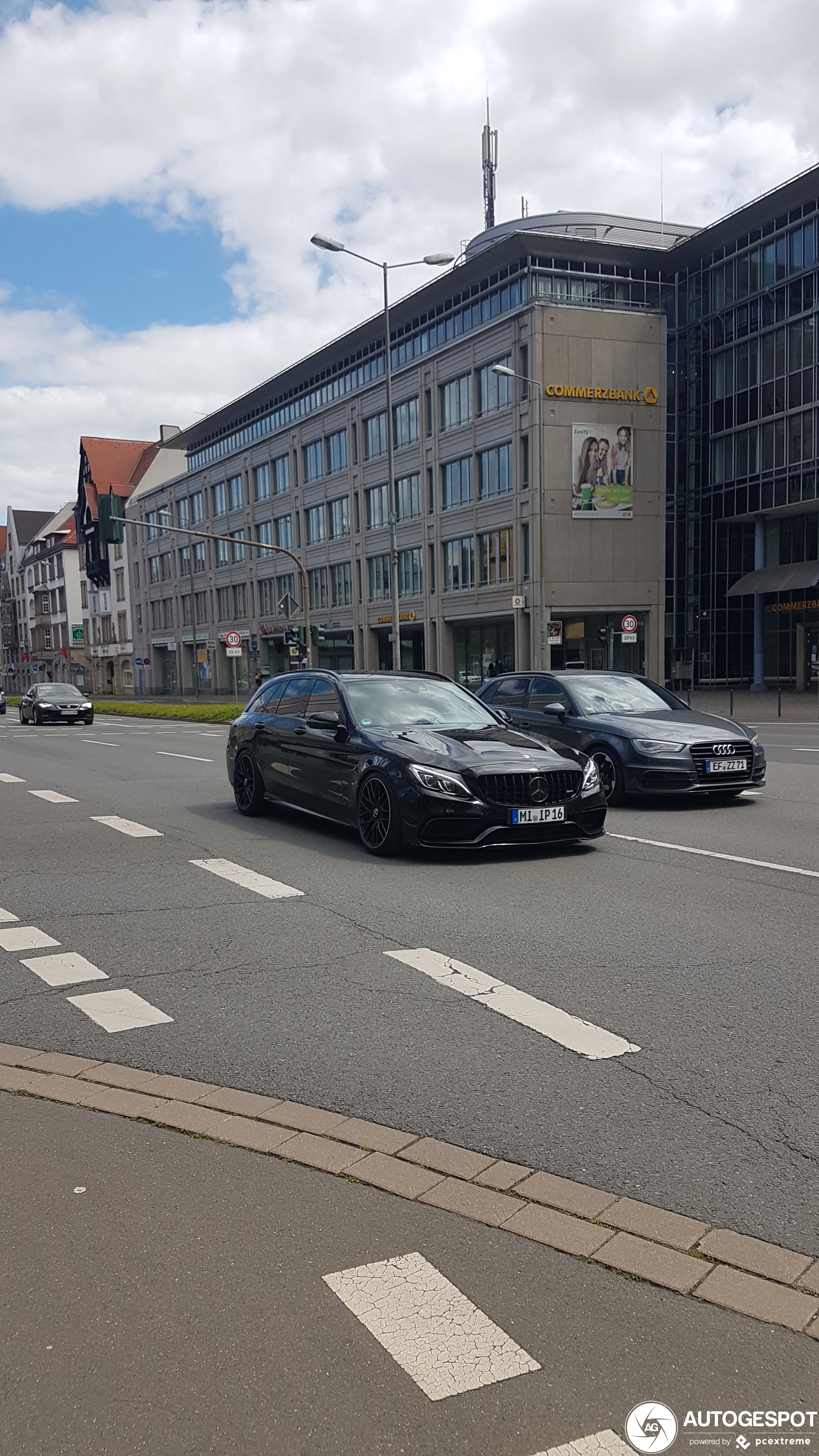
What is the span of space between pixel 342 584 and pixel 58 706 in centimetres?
2620

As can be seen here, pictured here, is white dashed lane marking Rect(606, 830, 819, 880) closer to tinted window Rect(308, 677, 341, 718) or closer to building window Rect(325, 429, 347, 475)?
tinted window Rect(308, 677, 341, 718)

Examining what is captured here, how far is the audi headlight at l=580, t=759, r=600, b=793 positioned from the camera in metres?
8.68

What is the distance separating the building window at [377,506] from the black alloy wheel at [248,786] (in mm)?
45666

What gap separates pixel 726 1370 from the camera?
7.69 ft

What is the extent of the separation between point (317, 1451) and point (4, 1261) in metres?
1.10

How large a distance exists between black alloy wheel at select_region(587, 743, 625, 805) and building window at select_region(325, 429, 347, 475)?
50964 mm

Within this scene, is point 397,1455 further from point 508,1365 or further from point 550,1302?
point 550,1302

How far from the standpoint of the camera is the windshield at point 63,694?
37625 mm

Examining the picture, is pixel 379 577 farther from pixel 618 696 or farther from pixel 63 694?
pixel 618 696

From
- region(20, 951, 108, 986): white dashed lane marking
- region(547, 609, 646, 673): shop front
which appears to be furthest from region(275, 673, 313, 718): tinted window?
region(547, 609, 646, 673): shop front

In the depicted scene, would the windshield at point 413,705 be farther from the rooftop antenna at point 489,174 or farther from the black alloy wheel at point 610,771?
the rooftop antenna at point 489,174

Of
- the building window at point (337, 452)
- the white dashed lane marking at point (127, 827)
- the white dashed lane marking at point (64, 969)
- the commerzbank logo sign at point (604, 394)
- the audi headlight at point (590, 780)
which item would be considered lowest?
the white dashed lane marking at point (127, 827)

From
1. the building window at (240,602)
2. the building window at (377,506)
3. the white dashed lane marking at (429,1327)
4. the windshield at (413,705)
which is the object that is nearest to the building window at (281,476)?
the building window at (240,602)

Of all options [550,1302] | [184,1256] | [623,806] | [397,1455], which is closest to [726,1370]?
[550,1302]
